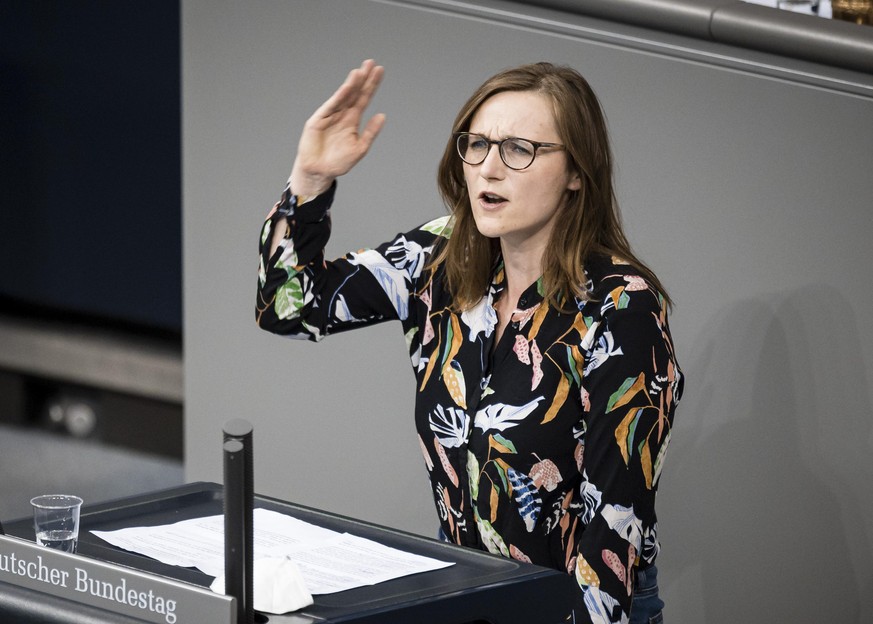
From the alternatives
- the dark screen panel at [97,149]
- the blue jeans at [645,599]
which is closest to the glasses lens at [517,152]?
the blue jeans at [645,599]

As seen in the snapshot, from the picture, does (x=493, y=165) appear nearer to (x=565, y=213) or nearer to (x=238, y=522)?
(x=565, y=213)

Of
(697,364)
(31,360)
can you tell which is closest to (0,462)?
(31,360)

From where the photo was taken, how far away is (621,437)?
5.39 ft

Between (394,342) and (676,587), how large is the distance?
2.74 feet

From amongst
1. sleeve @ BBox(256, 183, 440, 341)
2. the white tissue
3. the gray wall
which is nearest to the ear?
sleeve @ BBox(256, 183, 440, 341)

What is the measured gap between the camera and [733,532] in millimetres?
2518

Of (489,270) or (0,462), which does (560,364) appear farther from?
(0,462)

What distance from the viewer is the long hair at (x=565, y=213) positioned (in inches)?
69.4

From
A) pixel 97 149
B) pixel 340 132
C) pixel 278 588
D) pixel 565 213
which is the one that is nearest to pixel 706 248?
pixel 565 213

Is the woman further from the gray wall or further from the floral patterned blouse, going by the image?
the gray wall

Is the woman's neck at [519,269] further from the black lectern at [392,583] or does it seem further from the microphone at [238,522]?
the microphone at [238,522]

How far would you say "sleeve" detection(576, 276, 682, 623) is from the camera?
1619 millimetres

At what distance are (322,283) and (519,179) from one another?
1.19ft

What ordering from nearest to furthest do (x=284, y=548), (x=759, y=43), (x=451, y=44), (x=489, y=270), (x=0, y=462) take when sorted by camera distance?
1. (x=284, y=548)
2. (x=489, y=270)
3. (x=759, y=43)
4. (x=451, y=44)
5. (x=0, y=462)
